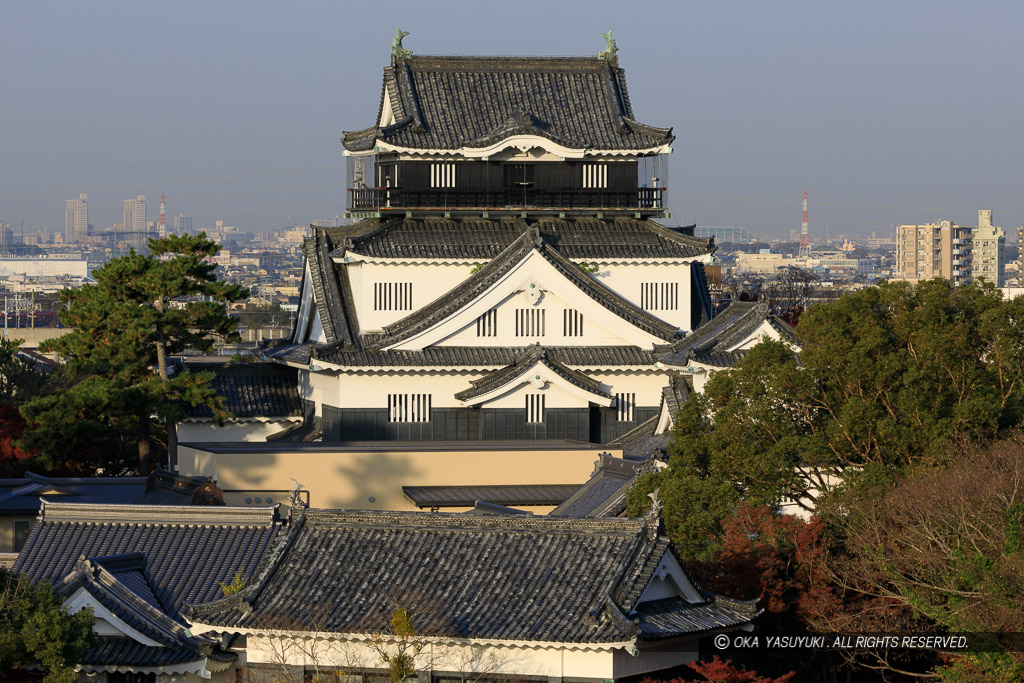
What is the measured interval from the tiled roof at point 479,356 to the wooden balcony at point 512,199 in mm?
4274

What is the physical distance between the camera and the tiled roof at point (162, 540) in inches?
979

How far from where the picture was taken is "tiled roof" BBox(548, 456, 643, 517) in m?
31.3

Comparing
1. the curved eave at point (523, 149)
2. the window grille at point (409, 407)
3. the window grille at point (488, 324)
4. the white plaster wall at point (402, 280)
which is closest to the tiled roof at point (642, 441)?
the window grille at point (488, 324)

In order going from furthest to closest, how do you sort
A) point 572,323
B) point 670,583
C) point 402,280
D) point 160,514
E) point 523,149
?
1. point 523,149
2. point 402,280
3. point 572,323
4. point 160,514
5. point 670,583

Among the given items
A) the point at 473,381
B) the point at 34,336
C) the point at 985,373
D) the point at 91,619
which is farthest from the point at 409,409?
the point at 34,336

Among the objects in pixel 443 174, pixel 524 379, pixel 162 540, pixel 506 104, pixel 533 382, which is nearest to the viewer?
pixel 162 540

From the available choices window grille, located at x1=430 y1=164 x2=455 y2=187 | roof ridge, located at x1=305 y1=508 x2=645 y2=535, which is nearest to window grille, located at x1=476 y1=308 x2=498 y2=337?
window grille, located at x1=430 y1=164 x2=455 y2=187

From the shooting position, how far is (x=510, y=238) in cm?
4503

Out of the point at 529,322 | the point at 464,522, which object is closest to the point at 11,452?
the point at 529,322

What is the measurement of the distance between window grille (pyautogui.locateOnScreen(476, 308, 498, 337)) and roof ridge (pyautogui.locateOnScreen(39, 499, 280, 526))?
17.6 meters

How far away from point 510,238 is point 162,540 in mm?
20969

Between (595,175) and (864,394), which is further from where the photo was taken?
(595,175)

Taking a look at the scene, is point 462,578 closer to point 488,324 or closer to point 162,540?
point 162,540

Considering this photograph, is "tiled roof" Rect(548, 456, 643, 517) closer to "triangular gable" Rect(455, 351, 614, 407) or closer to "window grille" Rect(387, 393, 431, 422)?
"triangular gable" Rect(455, 351, 614, 407)
